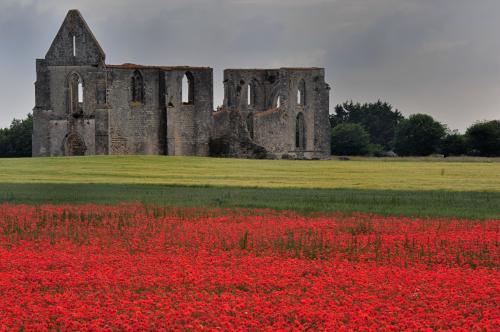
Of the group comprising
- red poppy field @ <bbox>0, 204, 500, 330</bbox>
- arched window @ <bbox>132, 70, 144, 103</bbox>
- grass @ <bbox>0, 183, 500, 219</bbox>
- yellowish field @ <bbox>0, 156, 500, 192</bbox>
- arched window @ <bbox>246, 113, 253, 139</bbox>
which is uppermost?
arched window @ <bbox>132, 70, 144, 103</bbox>

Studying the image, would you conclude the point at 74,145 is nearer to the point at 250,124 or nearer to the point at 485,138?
the point at 250,124

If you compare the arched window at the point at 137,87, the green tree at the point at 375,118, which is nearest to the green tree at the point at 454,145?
the green tree at the point at 375,118

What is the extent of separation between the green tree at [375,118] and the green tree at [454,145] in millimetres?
37158

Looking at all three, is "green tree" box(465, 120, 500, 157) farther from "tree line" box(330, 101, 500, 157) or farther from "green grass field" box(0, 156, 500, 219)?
"green grass field" box(0, 156, 500, 219)

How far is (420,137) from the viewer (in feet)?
394

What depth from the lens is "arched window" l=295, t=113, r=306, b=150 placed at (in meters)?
77.4

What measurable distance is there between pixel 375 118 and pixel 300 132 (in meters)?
80.9

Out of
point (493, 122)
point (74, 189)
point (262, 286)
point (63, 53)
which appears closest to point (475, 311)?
point (262, 286)

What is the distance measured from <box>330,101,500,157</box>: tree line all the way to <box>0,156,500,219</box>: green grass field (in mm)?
58020

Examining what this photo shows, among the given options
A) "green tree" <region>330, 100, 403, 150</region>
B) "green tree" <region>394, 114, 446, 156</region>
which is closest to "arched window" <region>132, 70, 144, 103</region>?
"green tree" <region>394, 114, 446, 156</region>

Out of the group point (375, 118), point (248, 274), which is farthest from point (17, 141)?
point (248, 274)

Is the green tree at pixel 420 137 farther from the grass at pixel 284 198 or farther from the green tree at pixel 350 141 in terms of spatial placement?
the grass at pixel 284 198

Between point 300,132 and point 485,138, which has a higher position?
point 300,132

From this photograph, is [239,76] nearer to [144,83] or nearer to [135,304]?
[144,83]
